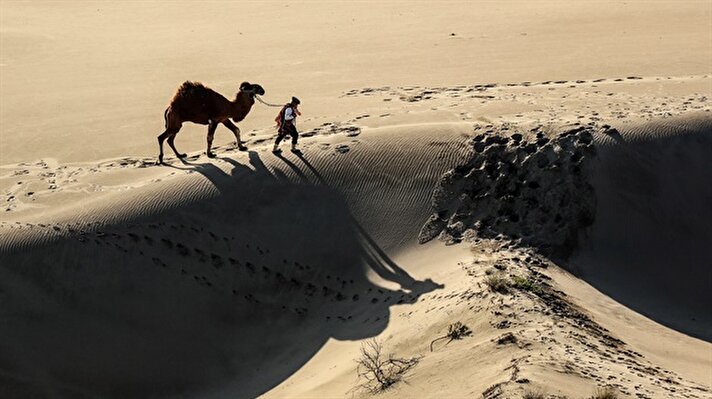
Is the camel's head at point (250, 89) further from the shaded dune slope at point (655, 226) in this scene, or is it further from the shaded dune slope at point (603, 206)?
the shaded dune slope at point (655, 226)

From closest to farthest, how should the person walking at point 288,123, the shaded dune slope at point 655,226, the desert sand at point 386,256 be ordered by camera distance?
1. the desert sand at point 386,256
2. the shaded dune slope at point 655,226
3. the person walking at point 288,123

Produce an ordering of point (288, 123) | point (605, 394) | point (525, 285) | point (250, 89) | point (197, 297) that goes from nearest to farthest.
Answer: point (605, 394) → point (525, 285) → point (197, 297) → point (288, 123) → point (250, 89)

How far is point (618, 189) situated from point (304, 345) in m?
4.67

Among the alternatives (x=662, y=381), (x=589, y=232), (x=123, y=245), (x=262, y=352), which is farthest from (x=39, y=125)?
(x=662, y=381)

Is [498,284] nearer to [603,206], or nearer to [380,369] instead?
[380,369]

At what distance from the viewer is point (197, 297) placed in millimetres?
11570

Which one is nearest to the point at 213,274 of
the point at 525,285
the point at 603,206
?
the point at 525,285

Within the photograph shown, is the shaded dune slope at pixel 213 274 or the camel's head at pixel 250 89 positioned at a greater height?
the camel's head at pixel 250 89

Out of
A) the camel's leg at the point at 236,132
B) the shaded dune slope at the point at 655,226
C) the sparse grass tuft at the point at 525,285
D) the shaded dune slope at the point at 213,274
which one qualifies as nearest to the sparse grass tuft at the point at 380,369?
the shaded dune slope at the point at 213,274

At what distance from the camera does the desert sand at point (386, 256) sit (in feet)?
31.2

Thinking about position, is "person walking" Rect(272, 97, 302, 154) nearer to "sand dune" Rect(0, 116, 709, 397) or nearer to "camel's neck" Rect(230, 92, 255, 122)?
"sand dune" Rect(0, 116, 709, 397)

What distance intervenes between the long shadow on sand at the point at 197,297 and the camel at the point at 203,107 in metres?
1.65

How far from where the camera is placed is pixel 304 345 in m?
11.1

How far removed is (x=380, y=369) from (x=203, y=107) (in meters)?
6.06
